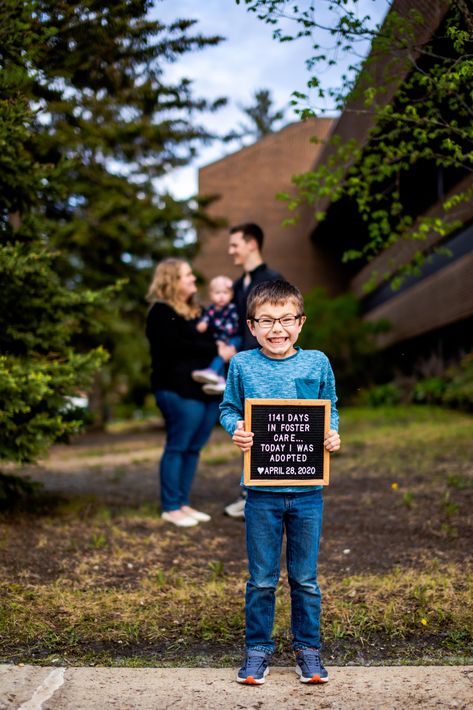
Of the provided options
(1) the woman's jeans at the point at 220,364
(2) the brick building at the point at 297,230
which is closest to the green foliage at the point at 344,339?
(2) the brick building at the point at 297,230

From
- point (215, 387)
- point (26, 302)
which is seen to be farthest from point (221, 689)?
point (26, 302)

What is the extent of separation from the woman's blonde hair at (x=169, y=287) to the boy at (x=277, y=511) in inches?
105

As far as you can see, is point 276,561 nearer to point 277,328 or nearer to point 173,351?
point 277,328

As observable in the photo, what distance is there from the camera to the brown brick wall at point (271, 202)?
2670 cm

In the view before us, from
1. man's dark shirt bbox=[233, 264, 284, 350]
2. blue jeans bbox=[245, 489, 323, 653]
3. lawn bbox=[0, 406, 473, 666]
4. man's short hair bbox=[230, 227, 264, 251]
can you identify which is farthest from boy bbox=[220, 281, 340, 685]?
man's short hair bbox=[230, 227, 264, 251]

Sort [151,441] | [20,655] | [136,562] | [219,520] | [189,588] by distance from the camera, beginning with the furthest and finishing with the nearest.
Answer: [151,441], [219,520], [136,562], [189,588], [20,655]

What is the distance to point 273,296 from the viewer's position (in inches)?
125

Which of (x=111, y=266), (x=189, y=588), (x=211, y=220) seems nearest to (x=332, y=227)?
(x=211, y=220)

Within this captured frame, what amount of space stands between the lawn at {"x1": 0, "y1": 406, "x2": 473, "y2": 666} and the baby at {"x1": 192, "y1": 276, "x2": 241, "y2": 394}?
1.19 metres

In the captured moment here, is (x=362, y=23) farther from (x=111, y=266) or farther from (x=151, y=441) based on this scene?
(x=151, y=441)

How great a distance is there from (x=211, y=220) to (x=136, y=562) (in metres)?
11.8

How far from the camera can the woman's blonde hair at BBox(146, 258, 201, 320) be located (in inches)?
230

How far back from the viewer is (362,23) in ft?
16.4

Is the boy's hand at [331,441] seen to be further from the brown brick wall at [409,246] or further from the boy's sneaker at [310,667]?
the brown brick wall at [409,246]
